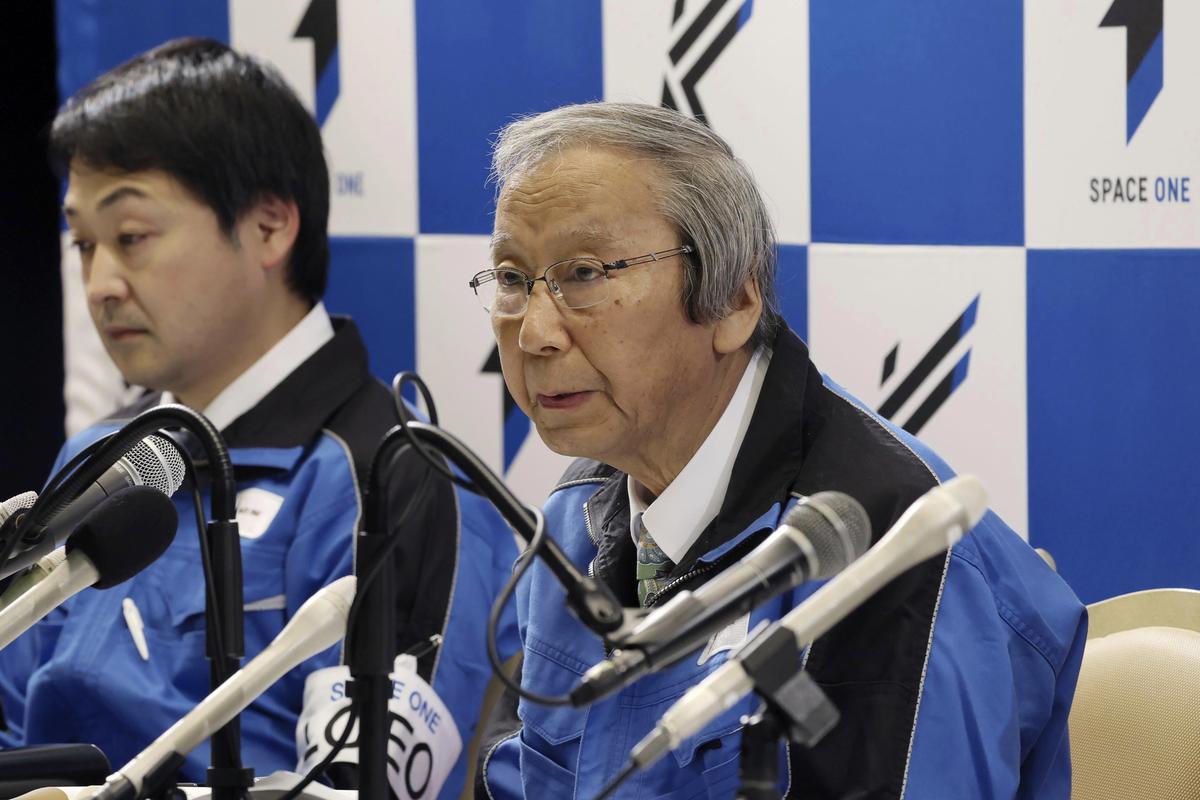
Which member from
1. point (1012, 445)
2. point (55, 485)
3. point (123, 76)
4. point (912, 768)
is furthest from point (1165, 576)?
point (123, 76)

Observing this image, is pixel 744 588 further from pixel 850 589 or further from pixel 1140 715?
pixel 1140 715

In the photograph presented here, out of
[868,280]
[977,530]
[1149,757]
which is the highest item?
[868,280]

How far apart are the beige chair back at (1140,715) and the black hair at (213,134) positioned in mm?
1310

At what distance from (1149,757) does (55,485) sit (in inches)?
44.2

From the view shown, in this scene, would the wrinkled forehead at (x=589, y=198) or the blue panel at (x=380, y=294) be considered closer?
the wrinkled forehead at (x=589, y=198)

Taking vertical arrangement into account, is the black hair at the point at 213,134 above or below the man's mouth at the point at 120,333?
above

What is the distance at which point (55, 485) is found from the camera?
3.99ft

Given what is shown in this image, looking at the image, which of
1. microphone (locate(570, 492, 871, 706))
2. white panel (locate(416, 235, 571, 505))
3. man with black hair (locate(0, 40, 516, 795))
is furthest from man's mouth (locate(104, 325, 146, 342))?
microphone (locate(570, 492, 871, 706))

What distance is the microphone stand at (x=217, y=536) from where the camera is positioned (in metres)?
1.17

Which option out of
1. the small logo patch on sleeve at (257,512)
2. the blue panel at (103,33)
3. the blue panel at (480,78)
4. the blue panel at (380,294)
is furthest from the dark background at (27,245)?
the small logo patch on sleeve at (257,512)

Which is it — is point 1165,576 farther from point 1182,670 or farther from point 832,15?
point 832,15

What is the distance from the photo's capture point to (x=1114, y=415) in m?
2.12

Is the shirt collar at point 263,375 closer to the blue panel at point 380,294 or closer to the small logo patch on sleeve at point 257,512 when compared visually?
the small logo patch on sleeve at point 257,512

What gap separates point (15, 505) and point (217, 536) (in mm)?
170
